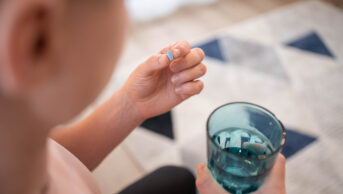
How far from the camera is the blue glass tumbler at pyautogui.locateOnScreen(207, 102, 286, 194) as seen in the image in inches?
18.7

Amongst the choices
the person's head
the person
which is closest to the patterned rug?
the person

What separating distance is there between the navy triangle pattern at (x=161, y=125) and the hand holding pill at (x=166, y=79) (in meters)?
0.70

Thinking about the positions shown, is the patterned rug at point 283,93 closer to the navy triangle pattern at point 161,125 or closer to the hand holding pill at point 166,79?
the navy triangle pattern at point 161,125

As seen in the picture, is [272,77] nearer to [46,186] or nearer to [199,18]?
[199,18]

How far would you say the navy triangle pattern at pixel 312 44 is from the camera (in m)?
1.78

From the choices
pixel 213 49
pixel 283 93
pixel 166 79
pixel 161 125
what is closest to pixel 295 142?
pixel 283 93

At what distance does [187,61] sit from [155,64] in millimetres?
64

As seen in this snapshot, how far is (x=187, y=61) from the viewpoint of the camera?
0.63m

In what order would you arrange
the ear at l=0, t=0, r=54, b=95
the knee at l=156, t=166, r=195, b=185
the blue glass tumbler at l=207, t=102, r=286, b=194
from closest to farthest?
the ear at l=0, t=0, r=54, b=95 < the blue glass tumbler at l=207, t=102, r=286, b=194 < the knee at l=156, t=166, r=195, b=185

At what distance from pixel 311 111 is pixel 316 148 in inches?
8.3

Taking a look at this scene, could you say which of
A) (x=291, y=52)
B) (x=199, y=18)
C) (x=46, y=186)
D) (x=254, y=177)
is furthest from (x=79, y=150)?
(x=199, y=18)

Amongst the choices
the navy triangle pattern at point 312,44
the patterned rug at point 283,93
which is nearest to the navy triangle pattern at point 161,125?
the patterned rug at point 283,93

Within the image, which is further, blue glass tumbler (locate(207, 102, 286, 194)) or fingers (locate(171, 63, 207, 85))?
fingers (locate(171, 63, 207, 85))

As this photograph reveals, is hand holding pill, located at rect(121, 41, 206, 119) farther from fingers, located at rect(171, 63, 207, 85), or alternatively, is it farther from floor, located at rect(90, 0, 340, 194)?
floor, located at rect(90, 0, 340, 194)
